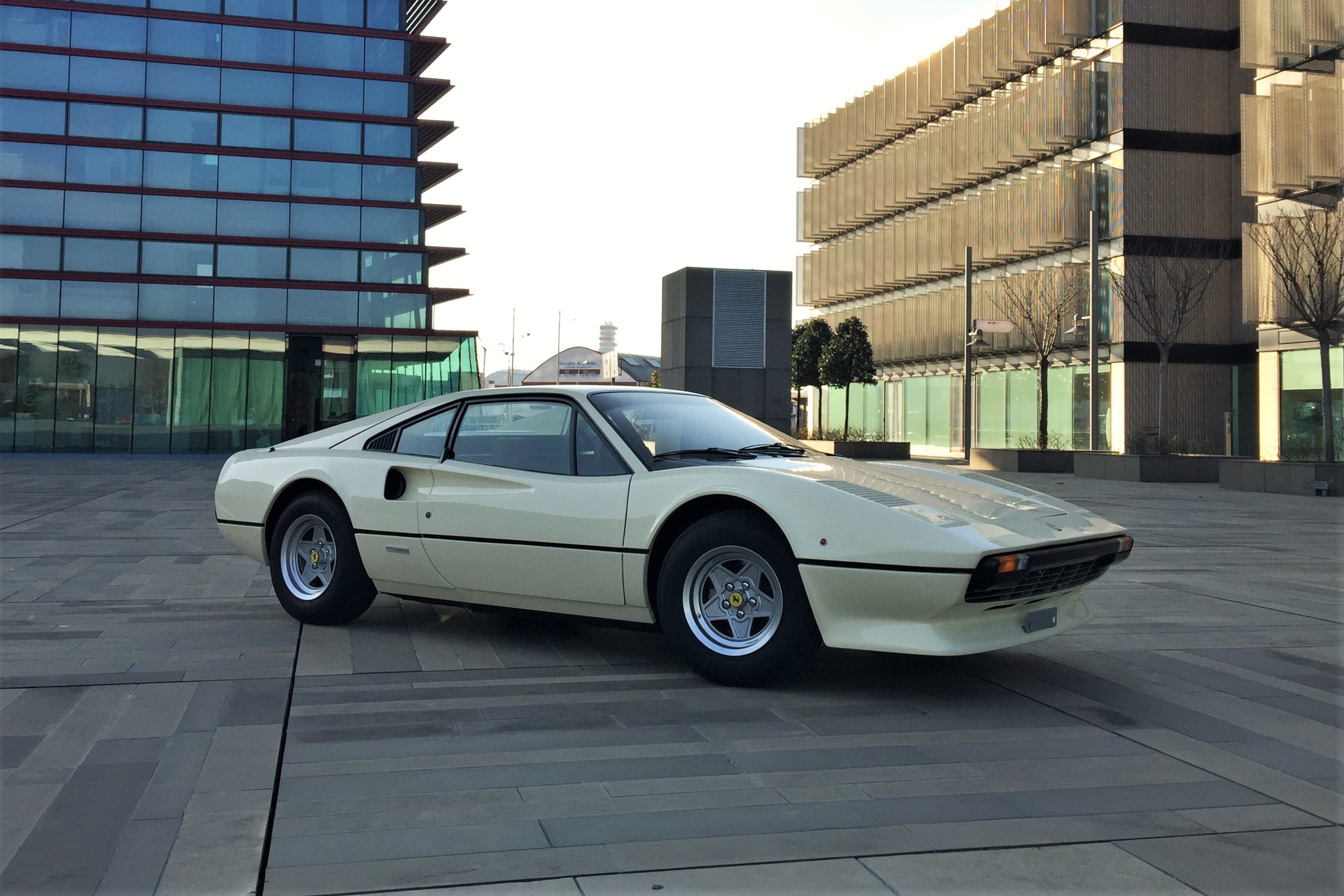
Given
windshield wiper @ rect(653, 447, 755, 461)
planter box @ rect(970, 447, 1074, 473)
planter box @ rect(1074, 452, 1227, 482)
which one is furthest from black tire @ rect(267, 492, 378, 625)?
planter box @ rect(970, 447, 1074, 473)

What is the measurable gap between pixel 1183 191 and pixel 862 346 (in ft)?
36.6

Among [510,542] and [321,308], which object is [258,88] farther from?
[510,542]

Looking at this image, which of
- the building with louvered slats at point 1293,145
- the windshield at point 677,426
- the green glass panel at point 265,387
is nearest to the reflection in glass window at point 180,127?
the green glass panel at point 265,387

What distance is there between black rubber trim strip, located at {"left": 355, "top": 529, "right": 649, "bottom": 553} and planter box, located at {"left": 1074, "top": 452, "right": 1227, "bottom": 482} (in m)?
21.9

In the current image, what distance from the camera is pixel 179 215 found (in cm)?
3628

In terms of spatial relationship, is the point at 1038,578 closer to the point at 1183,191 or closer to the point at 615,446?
the point at 615,446

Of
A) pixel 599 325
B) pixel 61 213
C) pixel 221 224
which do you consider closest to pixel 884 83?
pixel 221 224

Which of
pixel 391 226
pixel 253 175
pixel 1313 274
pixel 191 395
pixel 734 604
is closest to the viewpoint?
pixel 734 604

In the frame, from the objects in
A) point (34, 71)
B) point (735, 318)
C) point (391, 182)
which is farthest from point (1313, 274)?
point (34, 71)

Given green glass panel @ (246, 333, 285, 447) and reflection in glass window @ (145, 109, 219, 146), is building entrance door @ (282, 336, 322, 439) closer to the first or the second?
green glass panel @ (246, 333, 285, 447)

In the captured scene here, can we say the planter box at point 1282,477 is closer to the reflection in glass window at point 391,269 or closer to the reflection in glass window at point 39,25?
the reflection in glass window at point 391,269

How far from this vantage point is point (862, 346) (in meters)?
40.3

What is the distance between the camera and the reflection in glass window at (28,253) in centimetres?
3494

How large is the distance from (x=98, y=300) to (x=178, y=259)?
2632 millimetres
